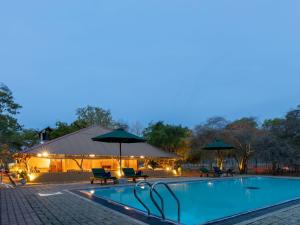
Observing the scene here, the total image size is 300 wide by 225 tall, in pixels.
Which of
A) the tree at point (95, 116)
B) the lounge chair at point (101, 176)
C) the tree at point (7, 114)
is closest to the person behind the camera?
the lounge chair at point (101, 176)

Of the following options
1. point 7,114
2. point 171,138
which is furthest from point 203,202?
point 171,138

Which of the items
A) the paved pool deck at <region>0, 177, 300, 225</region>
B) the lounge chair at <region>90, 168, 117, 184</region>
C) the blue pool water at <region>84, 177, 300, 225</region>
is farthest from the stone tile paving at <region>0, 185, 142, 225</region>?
the lounge chair at <region>90, 168, 117, 184</region>

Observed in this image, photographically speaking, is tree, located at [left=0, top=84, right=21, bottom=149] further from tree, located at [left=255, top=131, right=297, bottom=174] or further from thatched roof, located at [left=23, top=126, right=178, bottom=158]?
tree, located at [left=255, top=131, right=297, bottom=174]

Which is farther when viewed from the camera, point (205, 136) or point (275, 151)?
point (205, 136)

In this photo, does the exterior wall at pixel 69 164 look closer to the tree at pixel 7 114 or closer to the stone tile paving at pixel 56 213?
the tree at pixel 7 114

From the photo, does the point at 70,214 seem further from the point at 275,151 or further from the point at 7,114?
the point at 275,151

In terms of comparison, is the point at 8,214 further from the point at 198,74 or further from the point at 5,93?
the point at 198,74

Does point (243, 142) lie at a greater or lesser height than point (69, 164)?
greater

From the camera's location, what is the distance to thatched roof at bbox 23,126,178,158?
69.4 ft

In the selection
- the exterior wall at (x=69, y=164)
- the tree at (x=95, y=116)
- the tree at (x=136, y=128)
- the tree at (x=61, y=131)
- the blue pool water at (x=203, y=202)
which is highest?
the tree at (x=95, y=116)

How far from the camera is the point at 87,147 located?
76.2 ft

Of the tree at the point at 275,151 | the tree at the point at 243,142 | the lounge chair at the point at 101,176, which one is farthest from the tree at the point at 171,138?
the lounge chair at the point at 101,176

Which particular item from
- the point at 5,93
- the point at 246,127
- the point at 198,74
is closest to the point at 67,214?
the point at 5,93

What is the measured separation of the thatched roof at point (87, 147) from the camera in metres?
21.1
